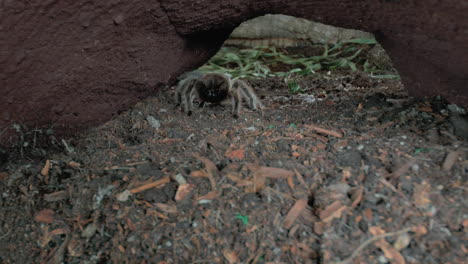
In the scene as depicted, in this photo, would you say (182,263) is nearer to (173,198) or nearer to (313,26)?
(173,198)

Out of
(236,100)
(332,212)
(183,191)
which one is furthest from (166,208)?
(236,100)

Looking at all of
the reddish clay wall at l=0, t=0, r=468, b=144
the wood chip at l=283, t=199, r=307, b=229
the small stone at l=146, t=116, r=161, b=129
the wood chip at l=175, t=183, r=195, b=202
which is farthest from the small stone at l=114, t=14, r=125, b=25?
the wood chip at l=283, t=199, r=307, b=229

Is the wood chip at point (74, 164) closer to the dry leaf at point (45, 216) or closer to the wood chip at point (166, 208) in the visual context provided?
the dry leaf at point (45, 216)

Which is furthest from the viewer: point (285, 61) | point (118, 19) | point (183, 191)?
point (285, 61)

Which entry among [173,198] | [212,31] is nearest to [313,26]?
[212,31]

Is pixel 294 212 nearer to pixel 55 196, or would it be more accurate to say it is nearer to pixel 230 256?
pixel 230 256

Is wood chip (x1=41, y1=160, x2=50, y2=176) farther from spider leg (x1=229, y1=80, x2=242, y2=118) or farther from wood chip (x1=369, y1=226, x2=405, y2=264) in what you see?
wood chip (x1=369, y1=226, x2=405, y2=264)

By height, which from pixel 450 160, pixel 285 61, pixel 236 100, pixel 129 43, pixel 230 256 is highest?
pixel 129 43
